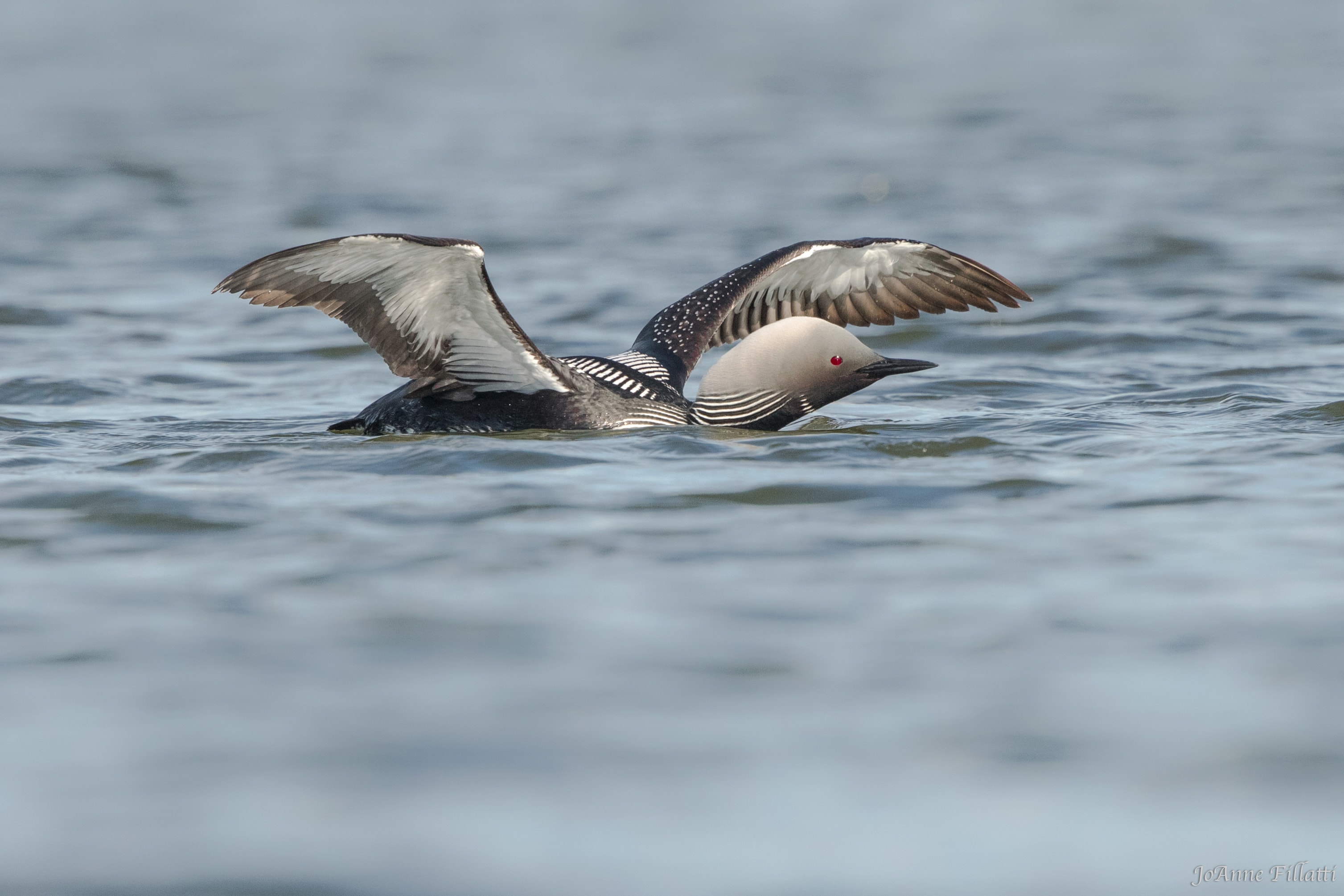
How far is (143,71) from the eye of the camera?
27062 mm

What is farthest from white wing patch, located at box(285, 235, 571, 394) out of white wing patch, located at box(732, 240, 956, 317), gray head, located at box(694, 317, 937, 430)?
white wing patch, located at box(732, 240, 956, 317)

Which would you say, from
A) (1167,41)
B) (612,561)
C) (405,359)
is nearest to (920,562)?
(612,561)

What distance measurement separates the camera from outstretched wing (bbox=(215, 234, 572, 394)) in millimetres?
6160

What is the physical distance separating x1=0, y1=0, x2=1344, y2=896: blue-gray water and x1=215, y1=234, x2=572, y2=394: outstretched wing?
350 millimetres

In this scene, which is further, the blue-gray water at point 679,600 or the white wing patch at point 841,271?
the white wing patch at point 841,271

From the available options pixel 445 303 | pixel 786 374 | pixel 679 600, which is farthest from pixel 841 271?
pixel 679 600

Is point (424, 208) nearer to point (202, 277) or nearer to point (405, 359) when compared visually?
point (202, 277)

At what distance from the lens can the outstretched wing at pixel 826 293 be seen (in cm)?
780

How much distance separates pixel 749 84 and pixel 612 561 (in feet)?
68.3

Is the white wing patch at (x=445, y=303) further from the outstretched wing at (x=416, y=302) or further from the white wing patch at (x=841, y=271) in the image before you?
the white wing patch at (x=841, y=271)
